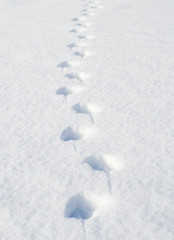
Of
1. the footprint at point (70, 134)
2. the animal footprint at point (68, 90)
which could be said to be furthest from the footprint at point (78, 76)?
the footprint at point (70, 134)

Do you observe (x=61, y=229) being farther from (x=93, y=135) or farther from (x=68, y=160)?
(x=93, y=135)

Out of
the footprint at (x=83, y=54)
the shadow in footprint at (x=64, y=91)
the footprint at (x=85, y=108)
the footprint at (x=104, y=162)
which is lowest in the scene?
the footprint at (x=83, y=54)

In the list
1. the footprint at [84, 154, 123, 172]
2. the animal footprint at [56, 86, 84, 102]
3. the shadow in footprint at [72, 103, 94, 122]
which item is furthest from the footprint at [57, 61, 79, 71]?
the footprint at [84, 154, 123, 172]

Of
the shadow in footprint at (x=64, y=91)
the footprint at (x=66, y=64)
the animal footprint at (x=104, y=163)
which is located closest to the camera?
the animal footprint at (x=104, y=163)

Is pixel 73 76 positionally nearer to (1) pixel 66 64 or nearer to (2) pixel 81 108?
(1) pixel 66 64

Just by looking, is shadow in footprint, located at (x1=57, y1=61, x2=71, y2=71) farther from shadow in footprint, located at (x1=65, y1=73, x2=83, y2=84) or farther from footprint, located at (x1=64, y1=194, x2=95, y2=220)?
footprint, located at (x1=64, y1=194, x2=95, y2=220)

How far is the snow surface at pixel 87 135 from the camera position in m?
0.88

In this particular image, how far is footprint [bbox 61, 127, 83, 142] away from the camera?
127cm

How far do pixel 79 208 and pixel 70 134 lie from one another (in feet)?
1.43

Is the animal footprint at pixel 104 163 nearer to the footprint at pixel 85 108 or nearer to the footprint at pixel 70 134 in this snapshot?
the footprint at pixel 70 134

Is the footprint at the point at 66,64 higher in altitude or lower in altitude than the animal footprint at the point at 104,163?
lower

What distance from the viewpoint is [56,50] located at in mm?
2234

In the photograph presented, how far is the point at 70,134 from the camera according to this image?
1297 mm

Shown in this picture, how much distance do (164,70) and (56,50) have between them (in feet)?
2.94
